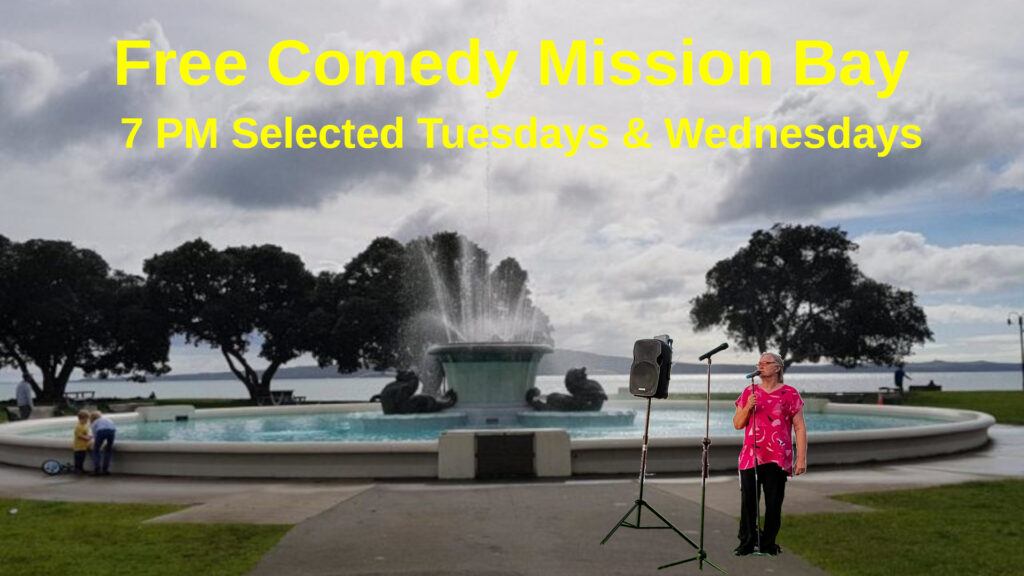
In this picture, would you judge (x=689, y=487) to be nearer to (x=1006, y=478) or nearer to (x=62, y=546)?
(x=1006, y=478)

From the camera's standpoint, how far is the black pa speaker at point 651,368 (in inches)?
225

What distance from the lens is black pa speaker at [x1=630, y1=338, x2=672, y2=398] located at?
5.71 meters

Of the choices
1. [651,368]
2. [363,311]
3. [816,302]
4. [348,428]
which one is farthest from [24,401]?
[816,302]

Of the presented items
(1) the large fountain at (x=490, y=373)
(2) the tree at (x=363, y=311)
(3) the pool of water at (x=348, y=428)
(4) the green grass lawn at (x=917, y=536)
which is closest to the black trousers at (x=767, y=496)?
(4) the green grass lawn at (x=917, y=536)

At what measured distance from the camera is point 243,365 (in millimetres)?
62594

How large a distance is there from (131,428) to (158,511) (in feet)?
52.7

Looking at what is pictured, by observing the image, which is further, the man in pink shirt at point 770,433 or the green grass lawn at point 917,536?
the green grass lawn at point 917,536

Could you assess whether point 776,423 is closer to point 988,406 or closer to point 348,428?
point 348,428

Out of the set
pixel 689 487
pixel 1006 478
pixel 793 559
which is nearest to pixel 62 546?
pixel 793 559

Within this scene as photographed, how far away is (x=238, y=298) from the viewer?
60.2 metres

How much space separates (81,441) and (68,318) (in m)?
48.0

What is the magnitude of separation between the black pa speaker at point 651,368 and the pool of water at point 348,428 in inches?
607

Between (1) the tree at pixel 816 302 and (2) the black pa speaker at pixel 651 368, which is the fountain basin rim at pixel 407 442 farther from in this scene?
(1) the tree at pixel 816 302

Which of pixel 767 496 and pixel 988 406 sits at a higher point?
pixel 767 496
